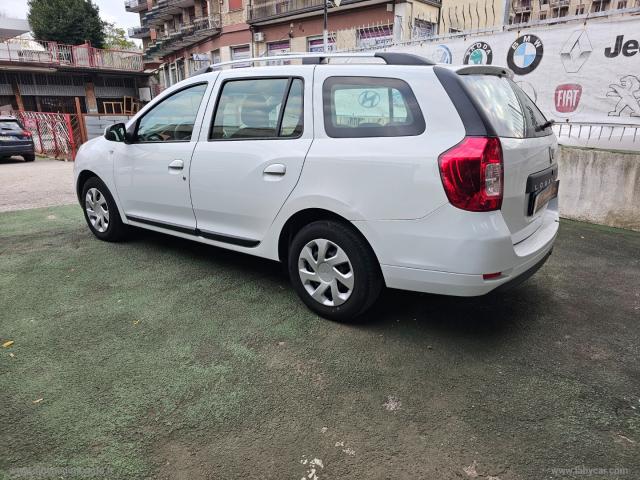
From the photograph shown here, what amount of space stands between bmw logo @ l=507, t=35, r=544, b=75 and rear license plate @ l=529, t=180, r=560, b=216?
3.35 metres

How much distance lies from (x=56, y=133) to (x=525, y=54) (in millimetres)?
13890

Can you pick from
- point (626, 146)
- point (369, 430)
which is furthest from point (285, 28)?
point (369, 430)

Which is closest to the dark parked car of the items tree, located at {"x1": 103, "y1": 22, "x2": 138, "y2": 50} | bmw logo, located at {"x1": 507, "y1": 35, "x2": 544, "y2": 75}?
bmw logo, located at {"x1": 507, "y1": 35, "x2": 544, "y2": 75}

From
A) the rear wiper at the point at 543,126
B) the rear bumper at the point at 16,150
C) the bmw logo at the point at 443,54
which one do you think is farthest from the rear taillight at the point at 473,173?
the rear bumper at the point at 16,150

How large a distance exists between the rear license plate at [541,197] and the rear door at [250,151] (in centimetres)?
139

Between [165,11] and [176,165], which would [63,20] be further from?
[176,165]

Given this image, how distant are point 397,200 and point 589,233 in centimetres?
360

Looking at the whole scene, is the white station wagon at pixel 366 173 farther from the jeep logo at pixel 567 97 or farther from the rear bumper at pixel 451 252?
the jeep logo at pixel 567 97

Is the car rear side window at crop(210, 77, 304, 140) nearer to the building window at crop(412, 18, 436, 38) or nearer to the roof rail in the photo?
the roof rail

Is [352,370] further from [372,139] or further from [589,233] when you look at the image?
[589,233]

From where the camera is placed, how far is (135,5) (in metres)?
47.8

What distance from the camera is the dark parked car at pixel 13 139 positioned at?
12.6m

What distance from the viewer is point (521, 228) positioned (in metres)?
2.58

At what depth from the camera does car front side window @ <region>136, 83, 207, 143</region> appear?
3.60 m
